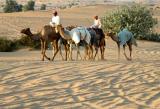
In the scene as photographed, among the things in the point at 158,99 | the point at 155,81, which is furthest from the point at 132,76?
the point at 158,99

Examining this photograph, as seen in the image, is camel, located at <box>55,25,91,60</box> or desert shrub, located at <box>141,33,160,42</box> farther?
desert shrub, located at <box>141,33,160,42</box>

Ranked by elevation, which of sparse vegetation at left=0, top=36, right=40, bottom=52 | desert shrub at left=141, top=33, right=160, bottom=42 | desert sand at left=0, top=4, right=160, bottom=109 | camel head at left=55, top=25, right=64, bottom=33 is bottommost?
desert shrub at left=141, top=33, right=160, bottom=42

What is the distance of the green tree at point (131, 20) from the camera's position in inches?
1455

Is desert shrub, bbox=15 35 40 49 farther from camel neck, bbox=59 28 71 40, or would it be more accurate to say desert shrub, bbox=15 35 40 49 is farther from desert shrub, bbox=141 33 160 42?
desert shrub, bbox=141 33 160 42

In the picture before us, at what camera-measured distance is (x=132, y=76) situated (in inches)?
599

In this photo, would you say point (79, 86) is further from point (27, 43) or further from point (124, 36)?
point (27, 43)

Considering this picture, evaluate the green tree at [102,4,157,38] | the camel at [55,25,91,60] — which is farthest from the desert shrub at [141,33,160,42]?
the camel at [55,25,91,60]

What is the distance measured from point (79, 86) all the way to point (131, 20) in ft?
81.5

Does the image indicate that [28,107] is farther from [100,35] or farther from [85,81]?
[100,35]

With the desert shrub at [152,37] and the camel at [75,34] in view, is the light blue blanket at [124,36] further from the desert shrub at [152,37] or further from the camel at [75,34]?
the desert shrub at [152,37]

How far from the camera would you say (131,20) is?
37.3 metres

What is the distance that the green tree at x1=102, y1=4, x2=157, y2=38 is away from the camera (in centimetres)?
3697

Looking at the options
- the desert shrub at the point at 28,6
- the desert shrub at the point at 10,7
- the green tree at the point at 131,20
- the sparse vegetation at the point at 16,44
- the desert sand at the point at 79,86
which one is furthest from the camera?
the desert shrub at the point at 28,6

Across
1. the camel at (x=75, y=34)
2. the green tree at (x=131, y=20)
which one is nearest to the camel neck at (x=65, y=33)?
the camel at (x=75, y=34)
